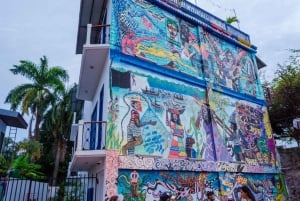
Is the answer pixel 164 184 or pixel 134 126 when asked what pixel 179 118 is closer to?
pixel 134 126

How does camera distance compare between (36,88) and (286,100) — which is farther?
(36,88)

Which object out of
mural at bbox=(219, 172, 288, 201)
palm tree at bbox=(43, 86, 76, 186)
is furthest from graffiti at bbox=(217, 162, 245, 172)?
palm tree at bbox=(43, 86, 76, 186)

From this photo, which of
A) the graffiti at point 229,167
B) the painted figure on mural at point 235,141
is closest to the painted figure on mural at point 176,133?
the graffiti at point 229,167

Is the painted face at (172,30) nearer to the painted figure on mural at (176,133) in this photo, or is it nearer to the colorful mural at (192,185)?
the painted figure on mural at (176,133)

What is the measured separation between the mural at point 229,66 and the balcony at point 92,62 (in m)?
4.62

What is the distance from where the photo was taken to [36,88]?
71.0ft

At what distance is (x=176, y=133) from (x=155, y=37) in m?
3.95

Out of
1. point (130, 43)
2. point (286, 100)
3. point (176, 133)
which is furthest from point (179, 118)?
point (286, 100)

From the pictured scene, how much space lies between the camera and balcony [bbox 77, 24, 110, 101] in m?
8.53

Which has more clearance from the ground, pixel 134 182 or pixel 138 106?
pixel 138 106

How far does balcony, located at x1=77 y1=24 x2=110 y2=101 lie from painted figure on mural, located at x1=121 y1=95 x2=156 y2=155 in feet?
6.94

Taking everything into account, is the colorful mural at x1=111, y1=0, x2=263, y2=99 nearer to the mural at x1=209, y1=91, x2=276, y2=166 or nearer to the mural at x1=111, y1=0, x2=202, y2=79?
the mural at x1=111, y1=0, x2=202, y2=79

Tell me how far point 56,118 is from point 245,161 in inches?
690

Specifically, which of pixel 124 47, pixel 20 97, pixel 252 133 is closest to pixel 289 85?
pixel 252 133
